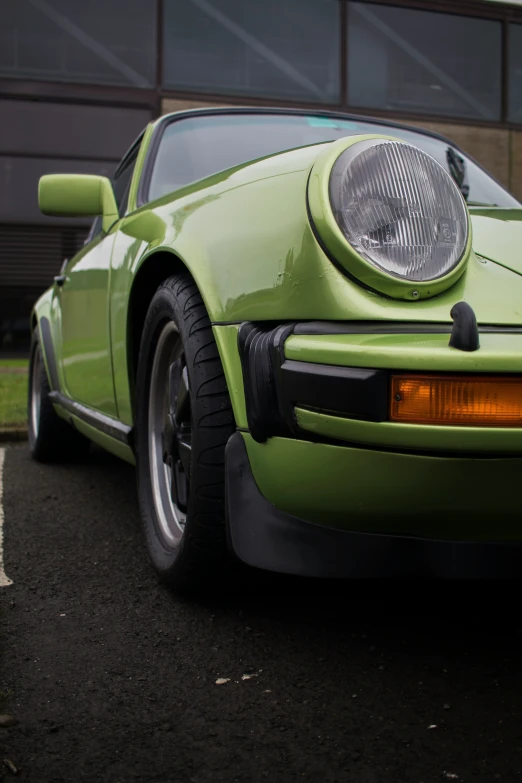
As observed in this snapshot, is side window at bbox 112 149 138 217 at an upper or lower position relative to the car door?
upper

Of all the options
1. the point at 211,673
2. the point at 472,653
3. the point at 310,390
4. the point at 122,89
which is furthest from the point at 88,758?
the point at 122,89

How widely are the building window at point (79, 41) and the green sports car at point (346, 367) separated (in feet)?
31.7

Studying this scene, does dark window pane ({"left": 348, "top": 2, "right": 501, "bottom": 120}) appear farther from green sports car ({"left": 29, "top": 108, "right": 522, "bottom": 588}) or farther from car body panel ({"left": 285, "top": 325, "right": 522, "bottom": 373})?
car body panel ({"left": 285, "top": 325, "right": 522, "bottom": 373})

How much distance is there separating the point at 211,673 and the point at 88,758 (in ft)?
1.24

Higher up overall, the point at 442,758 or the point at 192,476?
the point at 192,476

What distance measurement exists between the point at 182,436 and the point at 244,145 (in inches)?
44.3

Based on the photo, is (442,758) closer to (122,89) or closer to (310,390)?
(310,390)

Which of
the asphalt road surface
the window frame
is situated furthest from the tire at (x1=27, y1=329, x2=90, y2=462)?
the asphalt road surface

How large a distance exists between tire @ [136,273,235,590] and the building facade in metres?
9.26

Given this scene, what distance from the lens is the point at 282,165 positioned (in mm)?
1785

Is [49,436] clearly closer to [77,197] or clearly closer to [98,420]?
[98,420]

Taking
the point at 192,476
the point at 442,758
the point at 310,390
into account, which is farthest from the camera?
the point at 192,476

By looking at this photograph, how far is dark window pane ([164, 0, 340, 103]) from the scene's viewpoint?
37.0 feet

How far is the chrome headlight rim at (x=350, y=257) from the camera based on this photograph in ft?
4.95
